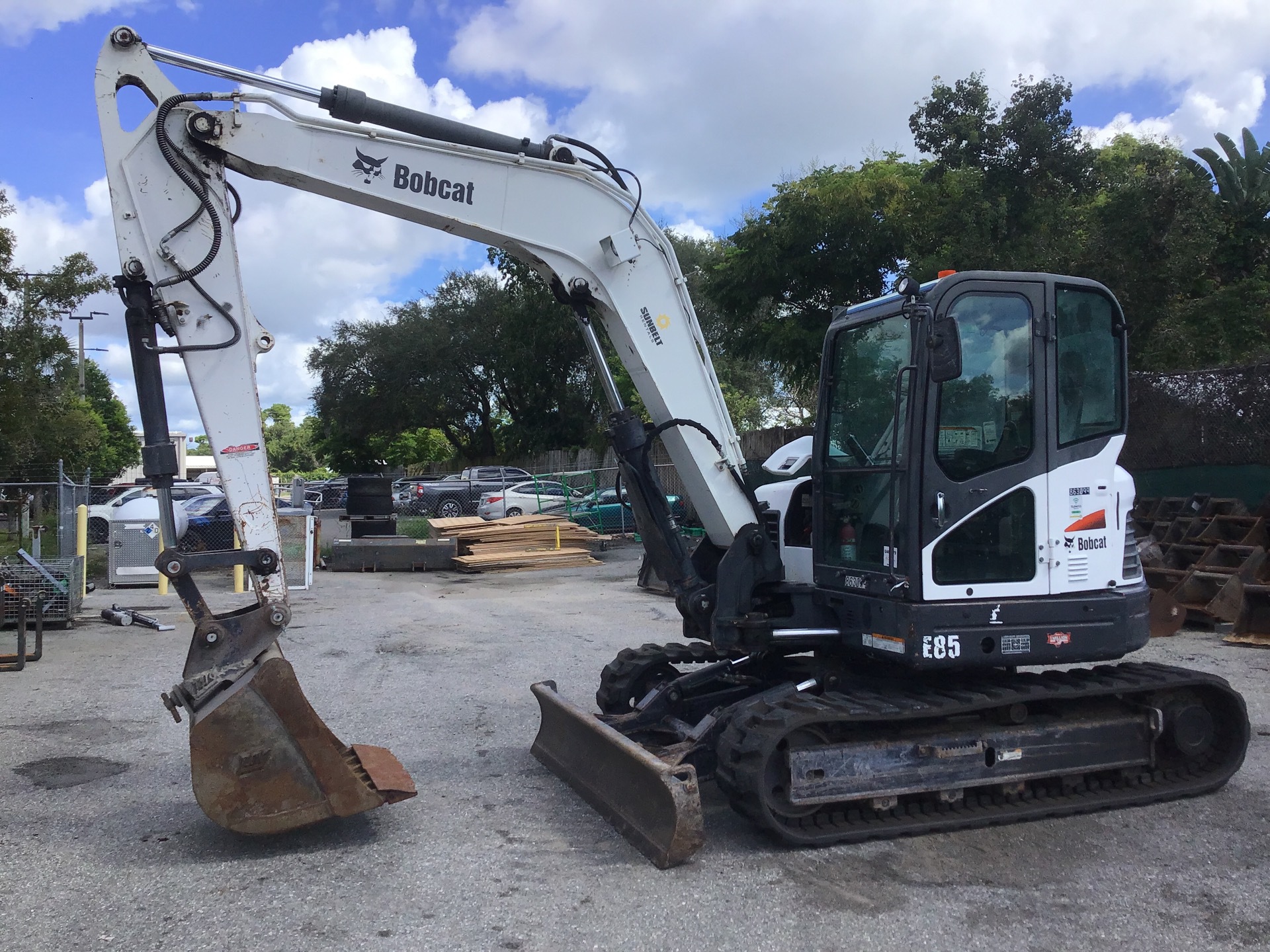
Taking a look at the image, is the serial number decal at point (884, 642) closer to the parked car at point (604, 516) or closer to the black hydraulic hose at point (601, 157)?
the black hydraulic hose at point (601, 157)

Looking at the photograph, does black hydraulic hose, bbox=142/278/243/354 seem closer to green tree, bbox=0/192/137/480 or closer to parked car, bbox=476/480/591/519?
green tree, bbox=0/192/137/480

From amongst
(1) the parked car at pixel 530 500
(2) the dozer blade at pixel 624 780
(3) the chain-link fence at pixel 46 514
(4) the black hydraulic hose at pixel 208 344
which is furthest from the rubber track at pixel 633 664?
(1) the parked car at pixel 530 500

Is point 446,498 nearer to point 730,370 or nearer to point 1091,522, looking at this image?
point 730,370

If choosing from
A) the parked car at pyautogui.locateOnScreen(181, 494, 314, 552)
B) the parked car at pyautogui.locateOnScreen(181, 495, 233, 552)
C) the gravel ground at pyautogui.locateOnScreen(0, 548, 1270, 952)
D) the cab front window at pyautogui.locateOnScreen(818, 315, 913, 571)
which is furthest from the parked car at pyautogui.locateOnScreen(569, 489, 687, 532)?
the cab front window at pyautogui.locateOnScreen(818, 315, 913, 571)

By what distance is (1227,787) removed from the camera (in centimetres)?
601

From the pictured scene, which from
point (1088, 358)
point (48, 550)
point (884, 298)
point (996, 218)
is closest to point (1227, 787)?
point (1088, 358)

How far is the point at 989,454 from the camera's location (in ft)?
17.6

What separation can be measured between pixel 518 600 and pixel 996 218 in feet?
39.5

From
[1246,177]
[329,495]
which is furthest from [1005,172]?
[329,495]

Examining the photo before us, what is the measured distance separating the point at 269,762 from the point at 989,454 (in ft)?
12.7

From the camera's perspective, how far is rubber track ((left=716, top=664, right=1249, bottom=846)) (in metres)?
4.98

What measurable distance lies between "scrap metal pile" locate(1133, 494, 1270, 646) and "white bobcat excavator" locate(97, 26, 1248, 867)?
5287 mm

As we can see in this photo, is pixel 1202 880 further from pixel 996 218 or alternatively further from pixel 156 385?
pixel 996 218

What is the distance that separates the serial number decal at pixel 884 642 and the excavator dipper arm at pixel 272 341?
0.75 m
